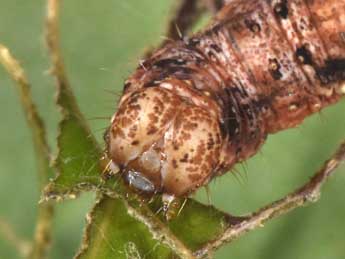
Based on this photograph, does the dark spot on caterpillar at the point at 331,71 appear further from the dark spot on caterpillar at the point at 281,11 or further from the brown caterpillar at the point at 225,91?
the dark spot on caterpillar at the point at 281,11

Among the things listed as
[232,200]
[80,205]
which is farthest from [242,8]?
[80,205]

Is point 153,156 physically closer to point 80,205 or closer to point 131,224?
point 131,224

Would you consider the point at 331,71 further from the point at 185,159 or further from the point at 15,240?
the point at 15,240

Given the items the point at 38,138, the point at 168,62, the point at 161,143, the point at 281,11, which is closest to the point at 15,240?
the point at 38,138

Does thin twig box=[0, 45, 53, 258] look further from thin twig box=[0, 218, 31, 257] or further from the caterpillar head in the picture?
thin twig box=[0, 218, 31, 257]

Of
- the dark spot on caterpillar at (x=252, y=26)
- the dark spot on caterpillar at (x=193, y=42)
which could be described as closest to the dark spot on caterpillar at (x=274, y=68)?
the dark spot on caterpillar at (x=252, y=26)
